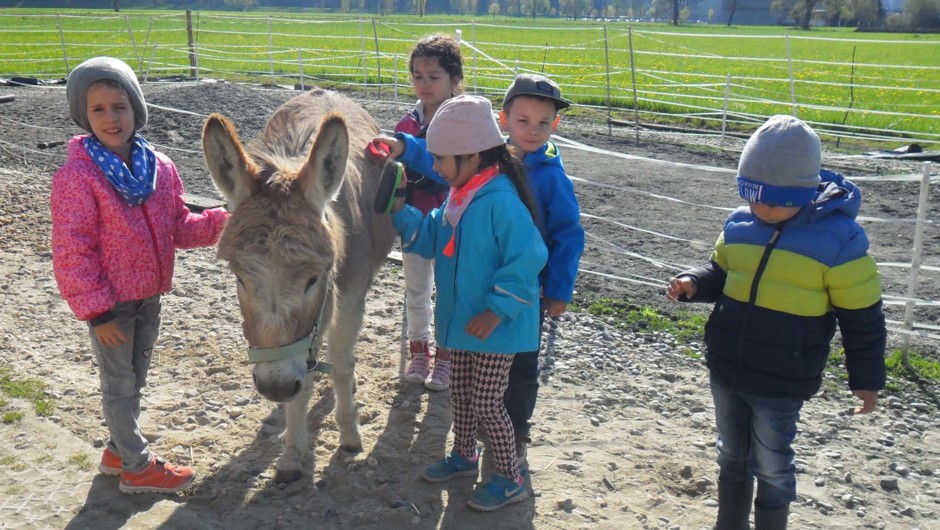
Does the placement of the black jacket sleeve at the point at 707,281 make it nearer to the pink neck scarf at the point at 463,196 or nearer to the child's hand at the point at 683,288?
the child's hand at the point at 683,288

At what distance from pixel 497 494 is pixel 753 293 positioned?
1569 mm

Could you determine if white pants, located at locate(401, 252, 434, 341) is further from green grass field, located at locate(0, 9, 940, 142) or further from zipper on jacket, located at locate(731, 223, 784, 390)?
green grass field, located at locate(0, 9, 940, 142)

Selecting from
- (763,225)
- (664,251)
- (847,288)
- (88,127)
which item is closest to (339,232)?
(88,127)

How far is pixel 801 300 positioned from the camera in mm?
2893

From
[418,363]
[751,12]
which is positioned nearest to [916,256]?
[418,363]

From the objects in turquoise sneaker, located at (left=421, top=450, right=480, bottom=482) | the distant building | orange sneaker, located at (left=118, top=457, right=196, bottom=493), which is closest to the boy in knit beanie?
turquoise sneaker, located at (left=421, top=450, right=480, bottom=482)

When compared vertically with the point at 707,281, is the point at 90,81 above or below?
above

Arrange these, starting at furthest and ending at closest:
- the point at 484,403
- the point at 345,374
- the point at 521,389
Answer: the point at 345,374, the point at 521,389, the point at 484,403

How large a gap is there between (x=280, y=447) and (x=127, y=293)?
129 centimetres

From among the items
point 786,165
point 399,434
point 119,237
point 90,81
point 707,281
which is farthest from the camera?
point 399,434

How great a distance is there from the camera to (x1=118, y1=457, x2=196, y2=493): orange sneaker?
11.9 ft

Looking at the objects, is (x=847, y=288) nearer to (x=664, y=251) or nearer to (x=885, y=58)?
(x=664, y=251)

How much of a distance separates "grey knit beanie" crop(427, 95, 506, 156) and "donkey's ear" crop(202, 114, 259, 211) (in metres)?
0.83

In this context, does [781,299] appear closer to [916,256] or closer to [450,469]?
[450,469]
